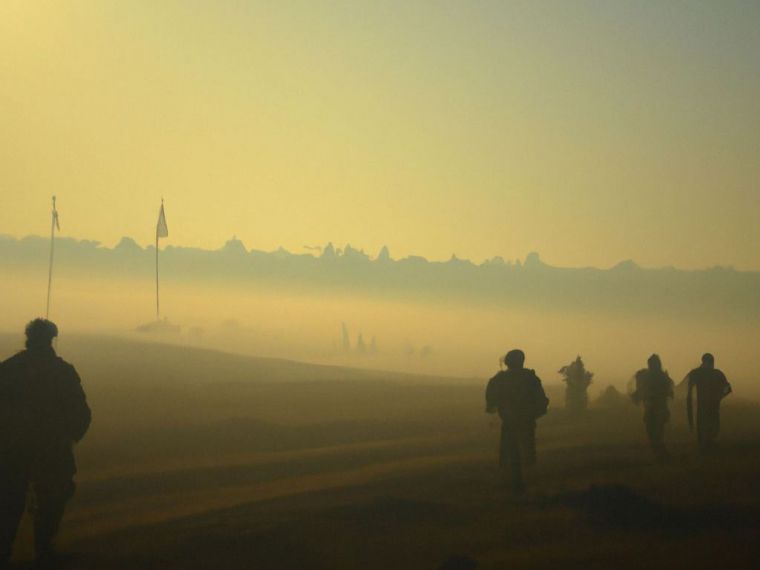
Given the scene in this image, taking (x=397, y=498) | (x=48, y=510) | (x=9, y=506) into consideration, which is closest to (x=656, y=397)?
(x=397, y=498)

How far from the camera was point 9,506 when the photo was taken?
10.6 m

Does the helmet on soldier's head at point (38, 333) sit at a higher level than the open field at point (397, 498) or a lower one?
higher

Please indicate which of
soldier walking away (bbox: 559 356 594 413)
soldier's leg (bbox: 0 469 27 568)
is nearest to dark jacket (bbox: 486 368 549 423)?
soldier's leg (bbox: 0 469 27 568)

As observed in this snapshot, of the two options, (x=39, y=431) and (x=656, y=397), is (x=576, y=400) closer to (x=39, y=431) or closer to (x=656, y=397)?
(x=656, y=397)

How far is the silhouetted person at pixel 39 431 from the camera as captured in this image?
10.7 metres

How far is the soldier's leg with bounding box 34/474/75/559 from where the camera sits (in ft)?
35.3

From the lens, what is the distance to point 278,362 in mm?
111938

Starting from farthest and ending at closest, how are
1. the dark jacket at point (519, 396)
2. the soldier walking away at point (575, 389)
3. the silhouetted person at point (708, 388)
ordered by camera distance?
the soldier walking away at point (575, 389)
the silhouetted person at point (708, 388)
the dark jacket at point (519, 396)

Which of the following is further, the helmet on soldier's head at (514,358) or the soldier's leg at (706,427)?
the soldier's leg at (706,427)

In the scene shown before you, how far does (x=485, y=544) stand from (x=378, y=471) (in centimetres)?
789

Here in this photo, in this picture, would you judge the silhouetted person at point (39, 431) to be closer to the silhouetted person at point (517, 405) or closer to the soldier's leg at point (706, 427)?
the silhouetted person at point (517, 405)

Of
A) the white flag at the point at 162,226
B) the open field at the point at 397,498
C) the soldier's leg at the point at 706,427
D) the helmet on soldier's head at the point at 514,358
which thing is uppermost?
the white flag at the point at 162,226

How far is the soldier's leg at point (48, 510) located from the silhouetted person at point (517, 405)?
23.5 ft

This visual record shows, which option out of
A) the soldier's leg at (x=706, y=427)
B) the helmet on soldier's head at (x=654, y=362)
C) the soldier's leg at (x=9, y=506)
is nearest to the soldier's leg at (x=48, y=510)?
the soldier's leg at (x=9, y=506)
